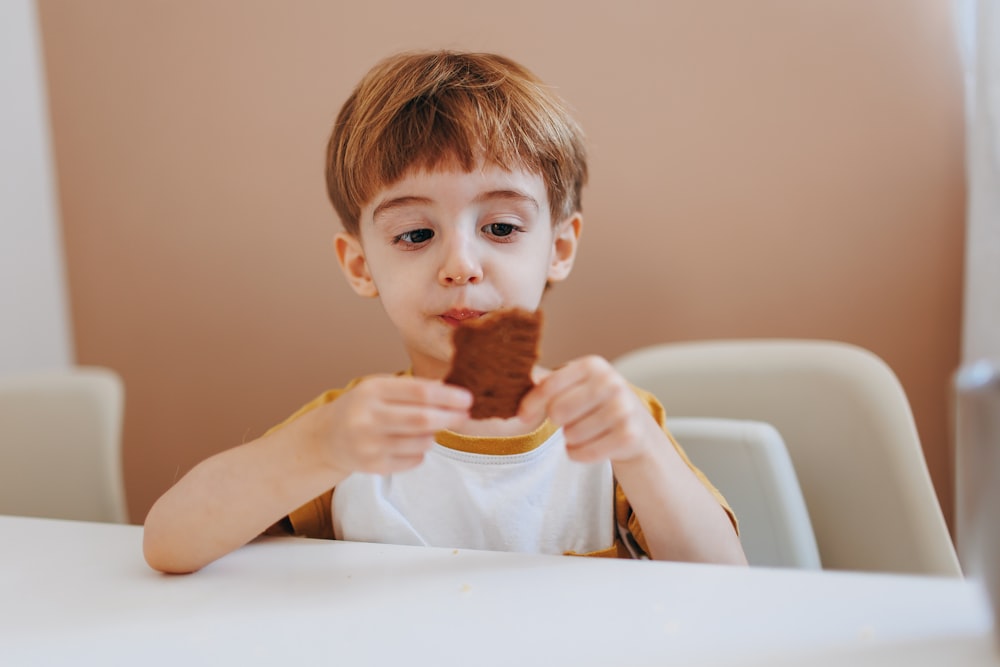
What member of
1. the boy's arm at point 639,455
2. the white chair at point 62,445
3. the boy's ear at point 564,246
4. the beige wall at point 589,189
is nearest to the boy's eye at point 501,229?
the boy's ear at point 564,246

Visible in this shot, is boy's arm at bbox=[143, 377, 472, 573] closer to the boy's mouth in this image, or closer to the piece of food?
the piece of food

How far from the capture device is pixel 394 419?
0.62 m

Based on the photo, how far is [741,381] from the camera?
1064 mm

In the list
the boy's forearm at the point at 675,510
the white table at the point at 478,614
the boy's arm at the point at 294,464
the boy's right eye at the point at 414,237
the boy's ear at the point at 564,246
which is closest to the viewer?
the white table at the point at 478,614

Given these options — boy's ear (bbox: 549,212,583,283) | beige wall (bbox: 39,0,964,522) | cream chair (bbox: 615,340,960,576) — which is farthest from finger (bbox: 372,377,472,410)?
beige wall (bbox: 39,0,964,522)

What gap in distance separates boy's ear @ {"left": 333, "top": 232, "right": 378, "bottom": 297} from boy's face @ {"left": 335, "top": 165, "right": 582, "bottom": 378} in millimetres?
79

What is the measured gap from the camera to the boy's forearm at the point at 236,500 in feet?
2.30

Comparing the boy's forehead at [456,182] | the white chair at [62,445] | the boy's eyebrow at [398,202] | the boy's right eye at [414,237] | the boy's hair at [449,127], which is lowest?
the white chair at [62,445]

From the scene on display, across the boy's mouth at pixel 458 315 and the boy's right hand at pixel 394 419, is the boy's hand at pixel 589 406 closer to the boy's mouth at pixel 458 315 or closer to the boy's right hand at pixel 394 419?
the boy's right hand at pixel 394 419

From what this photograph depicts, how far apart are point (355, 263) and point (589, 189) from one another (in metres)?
0.54

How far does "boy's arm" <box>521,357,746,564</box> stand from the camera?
2.13 ft

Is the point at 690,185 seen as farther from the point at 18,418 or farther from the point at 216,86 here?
the point at 18,418

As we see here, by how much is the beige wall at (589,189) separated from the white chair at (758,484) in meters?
0.49

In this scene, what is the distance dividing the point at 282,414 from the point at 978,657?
1.38m
